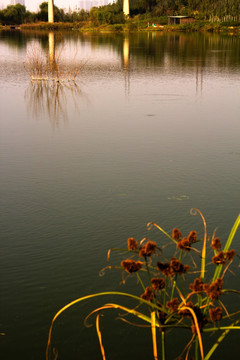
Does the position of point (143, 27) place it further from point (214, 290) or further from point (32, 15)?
point (214, 290)

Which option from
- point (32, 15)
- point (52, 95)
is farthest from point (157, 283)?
point (32, 15)

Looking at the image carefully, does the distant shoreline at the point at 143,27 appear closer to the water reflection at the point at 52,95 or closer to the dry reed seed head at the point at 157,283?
the water reflection at the point at 52,95

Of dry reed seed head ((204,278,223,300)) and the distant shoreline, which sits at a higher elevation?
the distant shoreline

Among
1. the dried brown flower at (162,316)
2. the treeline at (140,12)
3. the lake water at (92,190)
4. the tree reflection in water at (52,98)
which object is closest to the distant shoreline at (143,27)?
the treeline at (140,12)

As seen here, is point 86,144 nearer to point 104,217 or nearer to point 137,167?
point 137,167

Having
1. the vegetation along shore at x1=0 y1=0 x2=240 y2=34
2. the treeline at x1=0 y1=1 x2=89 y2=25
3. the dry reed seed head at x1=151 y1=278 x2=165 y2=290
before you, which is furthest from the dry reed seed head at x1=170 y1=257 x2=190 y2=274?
the treeline at x1=0 y1=1 x2=89 y2=25

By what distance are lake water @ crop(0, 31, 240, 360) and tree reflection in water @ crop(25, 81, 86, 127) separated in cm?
3

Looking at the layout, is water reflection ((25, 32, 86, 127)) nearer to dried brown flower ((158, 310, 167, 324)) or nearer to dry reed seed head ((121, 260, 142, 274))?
dried brown flower ((158, 310, 167, 324))

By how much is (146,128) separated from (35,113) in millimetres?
2205

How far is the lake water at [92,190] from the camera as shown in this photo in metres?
2.75

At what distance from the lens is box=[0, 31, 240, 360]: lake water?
2.75m

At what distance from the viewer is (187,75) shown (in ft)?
42.6

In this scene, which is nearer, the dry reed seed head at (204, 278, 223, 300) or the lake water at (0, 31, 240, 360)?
the dry reed seed head at (204, 278, 223, 300)

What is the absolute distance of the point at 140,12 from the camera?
210ft
